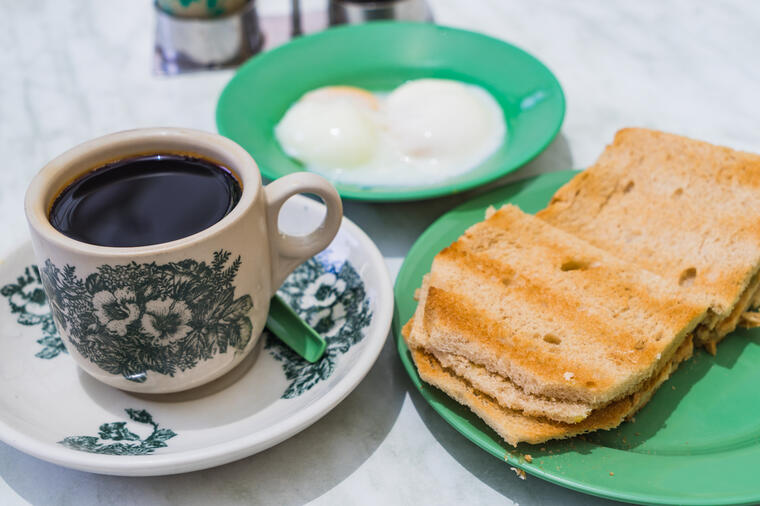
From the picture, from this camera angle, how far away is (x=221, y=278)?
0.94 metres

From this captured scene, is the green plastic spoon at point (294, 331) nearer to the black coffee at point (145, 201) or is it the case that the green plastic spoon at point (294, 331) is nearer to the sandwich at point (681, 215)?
the black coffee at point (145, 201)

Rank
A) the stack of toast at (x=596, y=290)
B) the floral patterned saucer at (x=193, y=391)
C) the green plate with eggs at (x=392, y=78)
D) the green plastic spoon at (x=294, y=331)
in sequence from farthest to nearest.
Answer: the green plate with eggs at (x=392, y=78) < the green plastic spoon at (x=294, y=331) < the stack of toast at (x=596, y=290) < the floral patterned saucer at (x=193, y=391)

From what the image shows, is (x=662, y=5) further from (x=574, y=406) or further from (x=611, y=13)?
(x=574, y=406)

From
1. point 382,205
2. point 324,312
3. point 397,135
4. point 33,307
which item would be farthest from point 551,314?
point 33,307

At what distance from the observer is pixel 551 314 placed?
3.53 feet

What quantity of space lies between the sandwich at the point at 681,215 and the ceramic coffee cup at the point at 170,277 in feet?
1.76

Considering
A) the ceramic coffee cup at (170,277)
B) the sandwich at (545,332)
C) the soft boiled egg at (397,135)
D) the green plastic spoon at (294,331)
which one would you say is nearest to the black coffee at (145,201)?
the ceramic coffee cup at (170,277)

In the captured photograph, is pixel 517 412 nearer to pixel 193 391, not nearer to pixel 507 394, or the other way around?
pixel 507 394

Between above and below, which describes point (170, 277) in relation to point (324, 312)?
above

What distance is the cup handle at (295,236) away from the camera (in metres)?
1.00

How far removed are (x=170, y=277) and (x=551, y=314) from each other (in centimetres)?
57

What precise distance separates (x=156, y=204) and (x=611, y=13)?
1.91 meters

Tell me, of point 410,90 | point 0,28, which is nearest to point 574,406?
point 410,90

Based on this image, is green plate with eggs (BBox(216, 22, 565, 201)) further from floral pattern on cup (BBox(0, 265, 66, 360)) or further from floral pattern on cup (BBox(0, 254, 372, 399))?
floral pattern on cup (BBox(0, 265, 66, 360))
